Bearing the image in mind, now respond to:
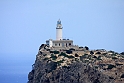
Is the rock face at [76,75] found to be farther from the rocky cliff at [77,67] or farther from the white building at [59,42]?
the white building at [59,42]

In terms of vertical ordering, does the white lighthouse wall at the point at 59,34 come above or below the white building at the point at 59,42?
above

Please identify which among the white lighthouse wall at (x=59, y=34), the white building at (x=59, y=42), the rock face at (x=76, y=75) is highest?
the white lighthouse wall at (x=59, y=34)

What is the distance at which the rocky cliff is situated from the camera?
80.1 metres

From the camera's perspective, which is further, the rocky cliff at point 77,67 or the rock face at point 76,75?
the rocky cliff at point 77,67

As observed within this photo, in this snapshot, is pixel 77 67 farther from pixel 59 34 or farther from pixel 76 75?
pixel 59 34

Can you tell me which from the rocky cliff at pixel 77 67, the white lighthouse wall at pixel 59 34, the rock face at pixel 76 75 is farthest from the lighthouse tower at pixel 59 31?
the rock face at pixel 76 75

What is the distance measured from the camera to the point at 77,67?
8012 cm

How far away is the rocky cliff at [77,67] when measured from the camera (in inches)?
3152

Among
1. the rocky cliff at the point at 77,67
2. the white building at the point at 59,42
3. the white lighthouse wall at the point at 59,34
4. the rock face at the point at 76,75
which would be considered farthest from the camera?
the white lighthouse wall at the point at 59,34

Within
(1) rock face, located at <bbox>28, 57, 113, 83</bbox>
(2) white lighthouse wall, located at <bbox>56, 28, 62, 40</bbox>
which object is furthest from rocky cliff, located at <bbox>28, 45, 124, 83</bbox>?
(2) white lighthouse wall, located at <bbox>56, 28, 62, 40</bbox>

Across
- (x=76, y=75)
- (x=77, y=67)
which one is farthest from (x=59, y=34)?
(x=76, y=75)

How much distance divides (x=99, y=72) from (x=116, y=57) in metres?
11.8

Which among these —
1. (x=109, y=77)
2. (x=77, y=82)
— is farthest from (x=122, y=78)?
(x=77, y=82)

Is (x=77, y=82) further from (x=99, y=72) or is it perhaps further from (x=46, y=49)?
(x=46, y=49)
